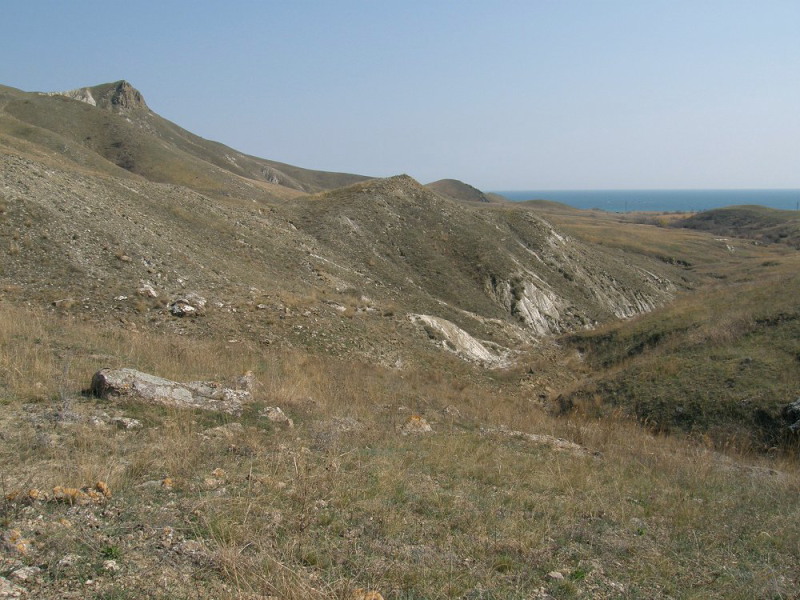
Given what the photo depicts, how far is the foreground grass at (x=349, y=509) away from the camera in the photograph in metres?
4.04

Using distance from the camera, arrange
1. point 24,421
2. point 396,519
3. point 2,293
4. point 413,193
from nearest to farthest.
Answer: point 396,519 < point 24,421 < point 2,293 < point 413,193

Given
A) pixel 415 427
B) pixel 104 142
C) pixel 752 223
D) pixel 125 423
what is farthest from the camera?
pixel 752 223

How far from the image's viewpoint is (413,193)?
39469 millimetres

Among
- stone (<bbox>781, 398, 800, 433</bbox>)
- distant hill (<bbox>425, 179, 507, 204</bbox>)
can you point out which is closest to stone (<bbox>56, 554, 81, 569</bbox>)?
stone (<bbox>781, 398, 800, 433</bbox>)

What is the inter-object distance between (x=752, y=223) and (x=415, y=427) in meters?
119

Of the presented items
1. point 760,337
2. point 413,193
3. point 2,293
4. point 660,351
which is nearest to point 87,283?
point 2,293

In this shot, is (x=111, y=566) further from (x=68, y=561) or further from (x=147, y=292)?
(x=147, y=292)

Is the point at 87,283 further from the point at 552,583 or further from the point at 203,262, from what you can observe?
the point at 552,583

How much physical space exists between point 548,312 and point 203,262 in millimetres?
20390

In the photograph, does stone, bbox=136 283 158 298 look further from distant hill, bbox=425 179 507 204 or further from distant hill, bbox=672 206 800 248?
distant hill, bbox=425 179 507 204

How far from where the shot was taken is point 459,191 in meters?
173

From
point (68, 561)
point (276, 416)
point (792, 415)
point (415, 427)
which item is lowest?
point (792, 415)

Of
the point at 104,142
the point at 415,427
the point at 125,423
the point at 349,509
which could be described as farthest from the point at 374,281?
the point at 104,142

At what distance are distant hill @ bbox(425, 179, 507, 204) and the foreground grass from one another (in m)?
157
